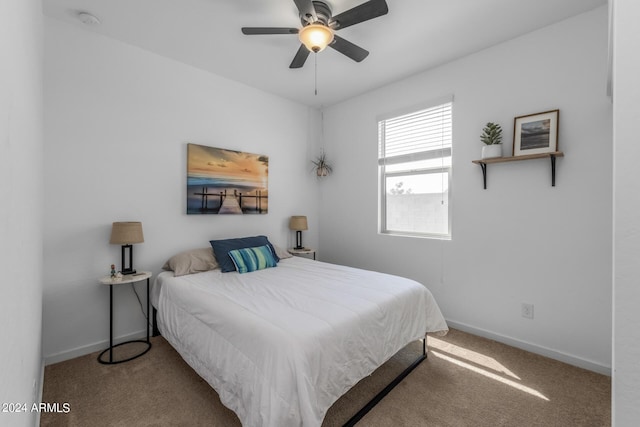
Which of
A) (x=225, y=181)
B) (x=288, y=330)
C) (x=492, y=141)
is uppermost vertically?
(x=492, y=141)

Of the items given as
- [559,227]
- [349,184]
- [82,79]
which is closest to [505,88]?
[559,227]

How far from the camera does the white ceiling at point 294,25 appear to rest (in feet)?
6.95

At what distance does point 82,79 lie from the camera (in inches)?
94.0

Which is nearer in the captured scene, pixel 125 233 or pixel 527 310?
pixel 125 233

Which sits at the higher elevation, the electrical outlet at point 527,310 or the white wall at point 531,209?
the white wall at point 531,209

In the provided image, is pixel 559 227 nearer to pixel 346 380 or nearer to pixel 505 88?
pixel 505 88

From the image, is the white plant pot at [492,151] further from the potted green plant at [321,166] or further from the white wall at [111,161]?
the white wall at [111,161]

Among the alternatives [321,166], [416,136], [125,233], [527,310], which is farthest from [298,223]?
[527,310]

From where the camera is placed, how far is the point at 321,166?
161 inches

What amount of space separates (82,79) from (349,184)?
9.91ft

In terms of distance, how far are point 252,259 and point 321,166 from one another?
186cm

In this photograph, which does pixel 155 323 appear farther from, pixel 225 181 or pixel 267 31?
pixel 267 31

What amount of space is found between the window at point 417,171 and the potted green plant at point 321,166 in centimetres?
84

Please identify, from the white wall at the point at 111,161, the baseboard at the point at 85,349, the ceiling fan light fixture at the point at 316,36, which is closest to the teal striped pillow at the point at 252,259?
the white wall at the point at 111,161
